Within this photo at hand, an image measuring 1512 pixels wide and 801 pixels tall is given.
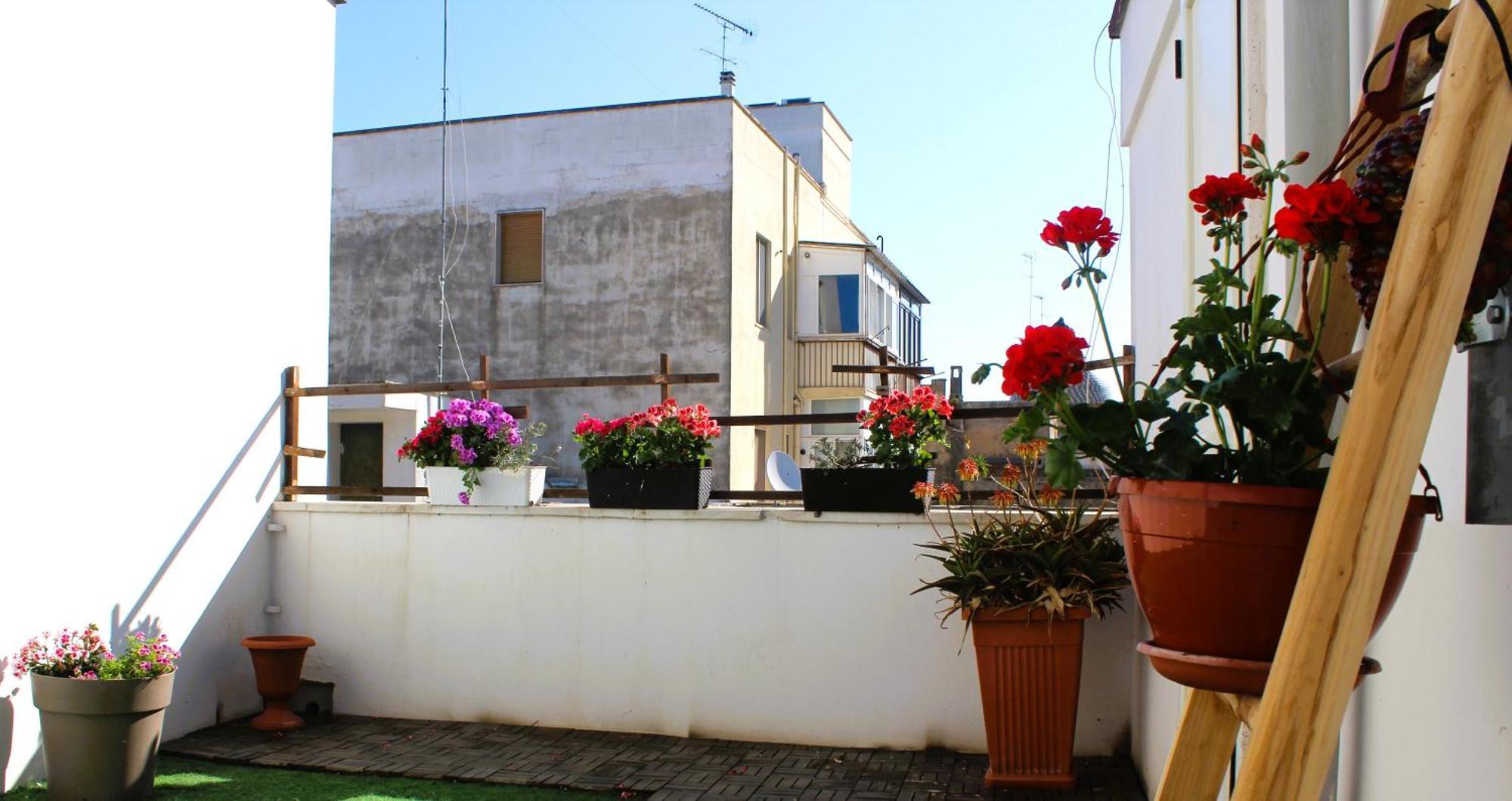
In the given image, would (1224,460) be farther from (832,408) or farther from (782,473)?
(832,408)

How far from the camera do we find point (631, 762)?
6270mm

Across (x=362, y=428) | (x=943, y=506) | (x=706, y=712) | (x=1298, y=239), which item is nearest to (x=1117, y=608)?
(x=943, y=506)

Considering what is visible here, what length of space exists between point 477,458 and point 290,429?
4.64 ft

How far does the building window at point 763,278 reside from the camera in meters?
20.6

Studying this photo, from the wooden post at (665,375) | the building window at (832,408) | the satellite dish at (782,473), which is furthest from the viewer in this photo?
the building window at (832,408)

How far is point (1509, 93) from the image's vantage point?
3.97ft

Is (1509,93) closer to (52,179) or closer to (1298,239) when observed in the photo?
(1298,239)

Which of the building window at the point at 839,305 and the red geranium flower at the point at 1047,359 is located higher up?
the building window at the point at 839,305

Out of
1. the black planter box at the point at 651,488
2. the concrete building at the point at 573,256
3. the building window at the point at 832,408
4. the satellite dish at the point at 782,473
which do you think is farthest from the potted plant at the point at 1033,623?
the building window at the point at 832,408

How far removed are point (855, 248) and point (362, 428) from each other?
30.7 feet

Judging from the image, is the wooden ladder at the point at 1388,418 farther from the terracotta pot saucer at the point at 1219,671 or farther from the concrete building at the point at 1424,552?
the concrete building at the point at 1424,552

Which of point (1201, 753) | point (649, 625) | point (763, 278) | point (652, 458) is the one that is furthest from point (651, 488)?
point (763, 278)

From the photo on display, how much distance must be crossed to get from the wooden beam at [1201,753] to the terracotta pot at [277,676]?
635 centimetres

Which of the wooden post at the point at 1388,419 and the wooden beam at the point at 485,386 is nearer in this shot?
the wooden post at the point at 1388,419
